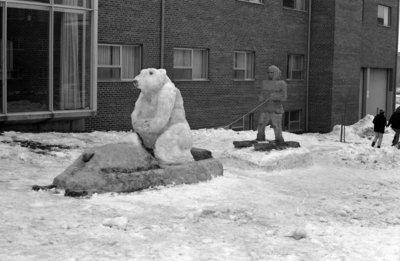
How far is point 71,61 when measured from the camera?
18703 mm

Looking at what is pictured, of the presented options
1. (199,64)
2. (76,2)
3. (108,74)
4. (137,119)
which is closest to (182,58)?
(199,64)

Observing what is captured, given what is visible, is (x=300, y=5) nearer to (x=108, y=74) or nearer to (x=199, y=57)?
(x=199, y=57)

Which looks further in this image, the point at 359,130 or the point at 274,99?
the point at 359,130

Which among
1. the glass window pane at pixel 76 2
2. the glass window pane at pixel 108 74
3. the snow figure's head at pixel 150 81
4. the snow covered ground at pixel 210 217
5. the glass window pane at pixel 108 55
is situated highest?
the glass window pane at pixel 76 2

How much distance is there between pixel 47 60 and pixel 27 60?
689 mm

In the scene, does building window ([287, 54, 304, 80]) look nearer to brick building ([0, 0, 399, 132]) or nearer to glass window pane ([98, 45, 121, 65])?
brick building ([0, 0, 399, 132])

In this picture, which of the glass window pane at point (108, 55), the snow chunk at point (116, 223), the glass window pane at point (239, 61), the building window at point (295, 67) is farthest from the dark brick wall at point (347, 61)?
the snow chunk at point (116, 223)

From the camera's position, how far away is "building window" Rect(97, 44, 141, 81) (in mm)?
21044

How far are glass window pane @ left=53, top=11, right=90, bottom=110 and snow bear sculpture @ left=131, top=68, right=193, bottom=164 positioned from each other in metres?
7.28

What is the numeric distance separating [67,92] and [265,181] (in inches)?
297

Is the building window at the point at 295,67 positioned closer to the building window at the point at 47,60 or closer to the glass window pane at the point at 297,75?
the glass window pane at the point at 297,75

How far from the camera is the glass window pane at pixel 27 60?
670 inches

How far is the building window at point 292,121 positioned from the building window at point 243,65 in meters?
3.46

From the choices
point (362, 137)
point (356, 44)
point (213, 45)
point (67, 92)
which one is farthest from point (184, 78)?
point (356, 44)
